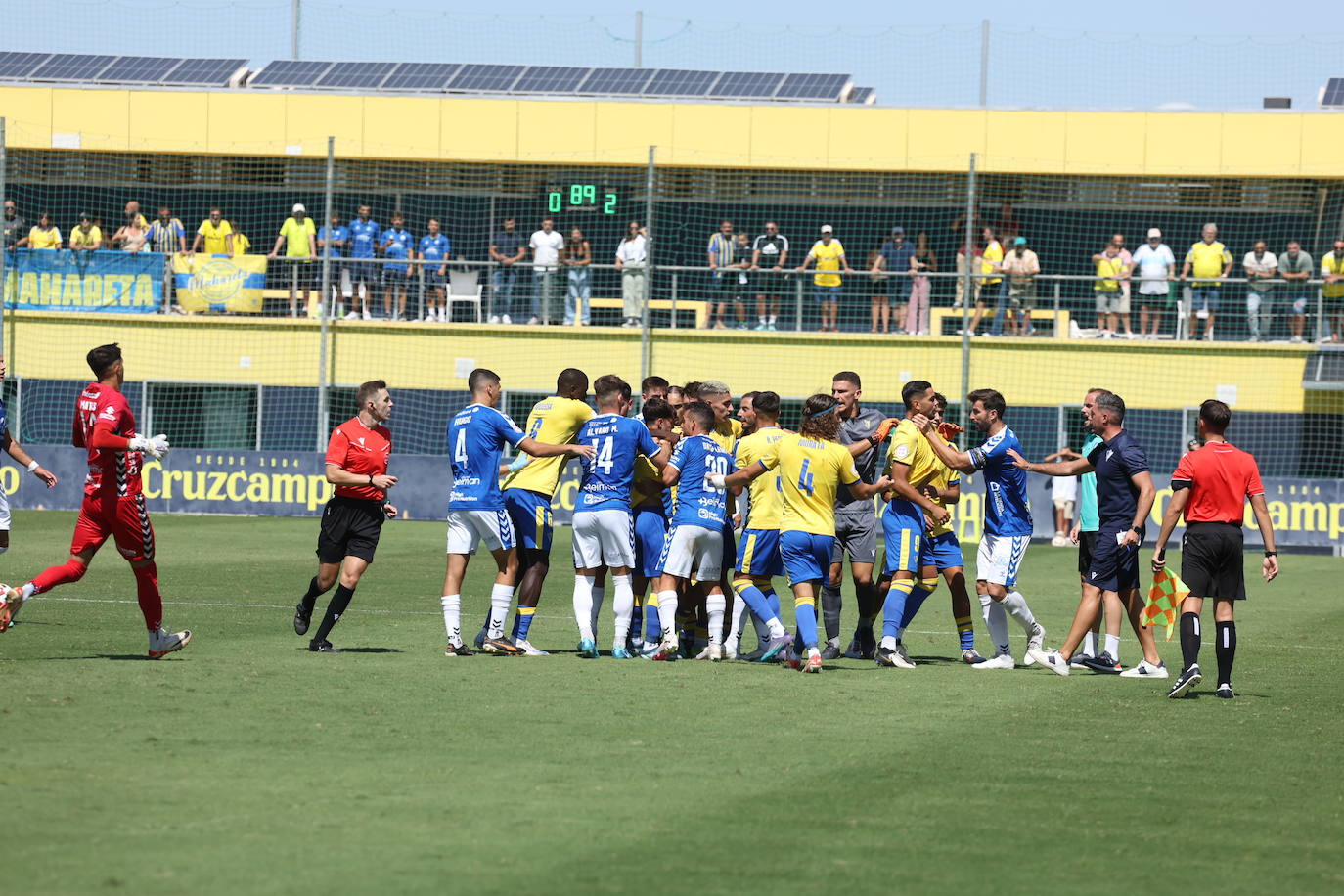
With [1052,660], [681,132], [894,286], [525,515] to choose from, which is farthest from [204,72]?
[1052,660]

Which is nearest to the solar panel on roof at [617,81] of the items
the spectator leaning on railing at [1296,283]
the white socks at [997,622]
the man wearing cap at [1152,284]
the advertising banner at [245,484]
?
the advertising banner at [245,484]

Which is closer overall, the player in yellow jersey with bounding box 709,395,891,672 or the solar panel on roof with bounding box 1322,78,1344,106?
the player in yellow jersey with bounding box 709,395,891,672

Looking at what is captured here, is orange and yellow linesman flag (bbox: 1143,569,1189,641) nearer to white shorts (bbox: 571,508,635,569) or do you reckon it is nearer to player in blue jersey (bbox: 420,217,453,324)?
white shorts (bbox: 571,508,635,569)

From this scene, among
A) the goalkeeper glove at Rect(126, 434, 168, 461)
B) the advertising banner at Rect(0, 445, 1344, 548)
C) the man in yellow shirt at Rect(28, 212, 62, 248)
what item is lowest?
the advertising banner at Rect(0, 445, 1344, 548)

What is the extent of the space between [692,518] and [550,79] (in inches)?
984

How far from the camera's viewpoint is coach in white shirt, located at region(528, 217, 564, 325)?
104 feet

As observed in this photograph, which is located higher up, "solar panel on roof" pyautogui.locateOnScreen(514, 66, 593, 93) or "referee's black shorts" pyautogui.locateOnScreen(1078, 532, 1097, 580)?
"solar panel on roof" pyautogui.locateOnScreen(514, 66, 593, 93)

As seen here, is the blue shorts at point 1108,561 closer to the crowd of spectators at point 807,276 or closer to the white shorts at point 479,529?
the white shorts at point 479,529

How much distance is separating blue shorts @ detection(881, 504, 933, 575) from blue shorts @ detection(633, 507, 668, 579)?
1668 millimetres

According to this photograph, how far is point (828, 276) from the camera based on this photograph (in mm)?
31156

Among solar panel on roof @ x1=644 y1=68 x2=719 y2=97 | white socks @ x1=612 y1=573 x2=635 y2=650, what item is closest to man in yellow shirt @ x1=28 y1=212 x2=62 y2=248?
solar panel on roof @ x1=644 y1=68 x2=719 y2=97

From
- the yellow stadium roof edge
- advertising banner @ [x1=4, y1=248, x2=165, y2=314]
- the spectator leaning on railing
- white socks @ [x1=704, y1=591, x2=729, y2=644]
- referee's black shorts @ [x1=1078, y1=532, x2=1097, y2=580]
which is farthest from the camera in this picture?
the yellow stadium roof edge

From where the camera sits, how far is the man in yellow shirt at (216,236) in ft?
106

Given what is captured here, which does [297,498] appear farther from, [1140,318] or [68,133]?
[1140,318]
